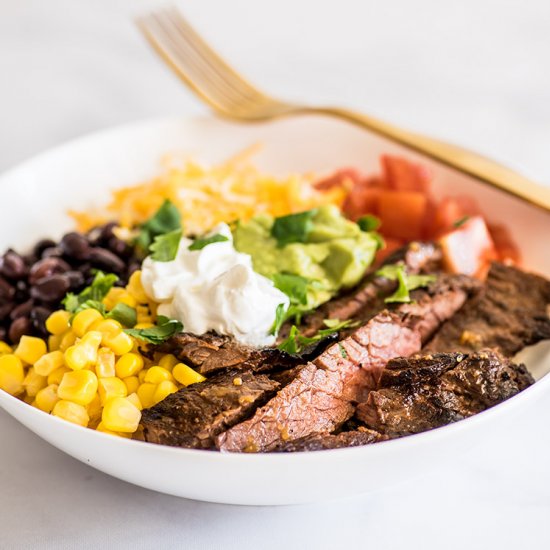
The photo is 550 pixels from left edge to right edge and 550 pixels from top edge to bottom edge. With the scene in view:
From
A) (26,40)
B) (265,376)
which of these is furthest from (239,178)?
(26,40)

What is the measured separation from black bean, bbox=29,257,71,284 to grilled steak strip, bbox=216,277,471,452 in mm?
1865

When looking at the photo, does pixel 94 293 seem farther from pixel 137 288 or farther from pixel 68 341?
pixel 68 341

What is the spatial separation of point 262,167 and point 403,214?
54.7 inches

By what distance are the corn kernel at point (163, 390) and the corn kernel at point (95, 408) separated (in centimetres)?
28

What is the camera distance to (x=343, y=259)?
484 centimetres

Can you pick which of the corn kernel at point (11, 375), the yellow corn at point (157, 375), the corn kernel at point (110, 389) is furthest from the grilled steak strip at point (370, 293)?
the corn kernel at point (11, 375)

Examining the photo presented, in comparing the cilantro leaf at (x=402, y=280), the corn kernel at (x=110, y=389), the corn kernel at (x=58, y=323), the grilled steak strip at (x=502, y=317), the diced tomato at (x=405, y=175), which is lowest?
the corn kernel at (x=110, y=389)

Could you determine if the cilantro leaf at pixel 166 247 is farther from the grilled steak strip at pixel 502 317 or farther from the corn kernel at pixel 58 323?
the grilled steak strip at pixel 502 317

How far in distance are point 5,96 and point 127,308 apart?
175 inches

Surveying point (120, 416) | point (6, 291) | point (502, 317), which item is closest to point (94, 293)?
point (6, 291)

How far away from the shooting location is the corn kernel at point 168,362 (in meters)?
4.07

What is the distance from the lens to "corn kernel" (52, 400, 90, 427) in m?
3.76

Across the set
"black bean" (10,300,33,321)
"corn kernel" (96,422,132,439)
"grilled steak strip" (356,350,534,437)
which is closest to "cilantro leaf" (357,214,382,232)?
"grilled steak strip" (356,350,534,437)

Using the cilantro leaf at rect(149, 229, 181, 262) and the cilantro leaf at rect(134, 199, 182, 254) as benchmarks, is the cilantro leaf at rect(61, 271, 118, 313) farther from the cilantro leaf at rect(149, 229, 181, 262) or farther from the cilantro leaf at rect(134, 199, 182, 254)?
the cilantro leaf at rect(134, 199, 182, 254)
